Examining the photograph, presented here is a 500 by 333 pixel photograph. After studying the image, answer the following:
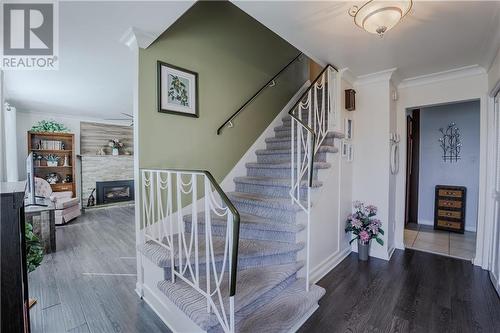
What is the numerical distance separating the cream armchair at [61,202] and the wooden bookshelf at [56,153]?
0.47 meters

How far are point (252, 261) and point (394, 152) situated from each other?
8.09ft

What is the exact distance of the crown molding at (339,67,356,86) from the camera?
2867mm

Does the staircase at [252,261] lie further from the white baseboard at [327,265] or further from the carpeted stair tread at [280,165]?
the white baseboard at [327,265]

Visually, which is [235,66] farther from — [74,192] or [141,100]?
[74,192]

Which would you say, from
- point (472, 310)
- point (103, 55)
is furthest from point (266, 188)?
point (103, 55)

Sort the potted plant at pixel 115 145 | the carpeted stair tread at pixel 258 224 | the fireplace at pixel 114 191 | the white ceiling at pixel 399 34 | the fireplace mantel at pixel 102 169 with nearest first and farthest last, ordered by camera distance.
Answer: the white ceiling at pixel 399 34 < the carpeted stair tread at pixel 258 224 < the fireplace mantel at pixel 102 169 < the fireplace at pixel 114 191 < the potted plant at pixel 115 145

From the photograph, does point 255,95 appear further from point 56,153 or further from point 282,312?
point 56,153

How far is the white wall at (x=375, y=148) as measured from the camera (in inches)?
117

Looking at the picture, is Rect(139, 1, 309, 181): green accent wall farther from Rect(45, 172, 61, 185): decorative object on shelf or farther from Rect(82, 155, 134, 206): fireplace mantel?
Rect(45, 172, 61, 185): decorative object on shelf

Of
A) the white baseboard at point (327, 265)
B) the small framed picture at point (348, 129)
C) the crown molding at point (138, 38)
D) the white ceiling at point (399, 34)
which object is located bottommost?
the white baseboard at point (327, 265)

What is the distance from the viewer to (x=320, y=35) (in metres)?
2.11

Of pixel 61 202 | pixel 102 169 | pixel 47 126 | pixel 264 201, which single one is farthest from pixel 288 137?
pixel 47 126

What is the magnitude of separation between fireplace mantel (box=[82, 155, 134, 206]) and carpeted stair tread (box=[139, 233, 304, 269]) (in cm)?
497

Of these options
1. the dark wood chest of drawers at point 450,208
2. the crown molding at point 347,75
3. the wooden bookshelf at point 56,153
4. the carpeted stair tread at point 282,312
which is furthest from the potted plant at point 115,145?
the dark wood chest of drawers at point 450,208
